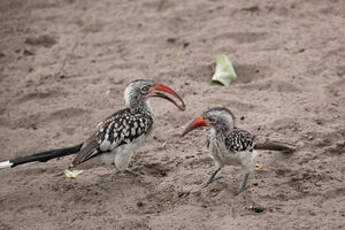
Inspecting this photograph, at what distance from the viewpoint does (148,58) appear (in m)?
6.97

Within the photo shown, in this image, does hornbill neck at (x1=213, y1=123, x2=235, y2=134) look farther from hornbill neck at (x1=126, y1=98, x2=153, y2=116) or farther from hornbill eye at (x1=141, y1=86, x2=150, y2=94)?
hornbill eye at (x1=141, y1=86, x2=150, y2=94)

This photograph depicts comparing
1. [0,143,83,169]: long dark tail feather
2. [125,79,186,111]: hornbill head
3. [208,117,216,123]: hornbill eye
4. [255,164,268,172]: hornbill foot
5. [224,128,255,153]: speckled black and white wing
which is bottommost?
[255,164,268,172]: hornbill foot

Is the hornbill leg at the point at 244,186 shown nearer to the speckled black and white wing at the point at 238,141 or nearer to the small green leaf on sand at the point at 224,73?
the speckled black and white wing at the point at 238,141

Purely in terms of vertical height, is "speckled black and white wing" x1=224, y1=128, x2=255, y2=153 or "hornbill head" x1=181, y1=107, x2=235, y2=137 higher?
"hornbill head" x1=181, y1=107, x2=235, y2=137

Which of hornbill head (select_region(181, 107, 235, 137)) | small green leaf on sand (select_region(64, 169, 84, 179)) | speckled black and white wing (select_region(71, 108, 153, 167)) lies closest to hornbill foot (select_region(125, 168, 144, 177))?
speckled black and white wing (select_region(71, 108, 153, 167))

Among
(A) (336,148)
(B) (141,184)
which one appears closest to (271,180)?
(A) (336,148)

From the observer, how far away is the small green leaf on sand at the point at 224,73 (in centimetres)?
622

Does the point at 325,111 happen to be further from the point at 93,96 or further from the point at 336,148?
the point at 93,96

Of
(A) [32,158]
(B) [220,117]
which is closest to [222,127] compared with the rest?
(B) [220,117]

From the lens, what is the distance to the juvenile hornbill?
14.4ft

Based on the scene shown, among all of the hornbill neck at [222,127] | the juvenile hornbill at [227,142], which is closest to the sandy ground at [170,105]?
the juvenile hornbill at [227,142]

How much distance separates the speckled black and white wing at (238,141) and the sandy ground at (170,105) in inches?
16.5

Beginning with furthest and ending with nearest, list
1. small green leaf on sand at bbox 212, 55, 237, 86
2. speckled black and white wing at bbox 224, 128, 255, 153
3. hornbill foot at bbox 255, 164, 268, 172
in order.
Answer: small green leaf on sand at bbox 212, 55, 237, 86
hornbill foot at bbox 255, 164, 268, 172
speckled black and white wing at bbox 224, 128, 255, 153

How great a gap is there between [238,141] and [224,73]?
2024 mm
